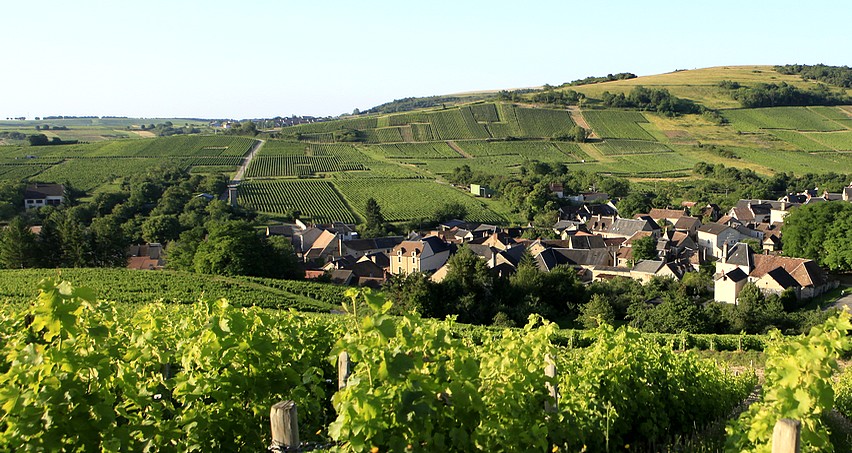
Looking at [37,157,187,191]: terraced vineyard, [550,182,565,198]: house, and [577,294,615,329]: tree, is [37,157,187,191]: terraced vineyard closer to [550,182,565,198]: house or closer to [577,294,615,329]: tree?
[550,182,565,198]: house

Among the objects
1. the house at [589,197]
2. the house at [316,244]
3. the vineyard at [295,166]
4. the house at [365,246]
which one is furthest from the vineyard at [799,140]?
the house at [316,244]

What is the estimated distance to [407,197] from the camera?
80.9m

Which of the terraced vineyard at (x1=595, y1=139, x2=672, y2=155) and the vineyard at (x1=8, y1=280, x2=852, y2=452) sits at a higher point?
the vineyard at (x1=8, y1=280, x2=852, y2=452)

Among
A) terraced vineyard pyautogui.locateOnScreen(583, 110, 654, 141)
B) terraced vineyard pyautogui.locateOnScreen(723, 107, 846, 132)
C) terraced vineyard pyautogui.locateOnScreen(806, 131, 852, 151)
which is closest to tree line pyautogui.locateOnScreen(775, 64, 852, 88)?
terraced vineyard pyautogui.locateOnScreen(723, 107, 846, 132)

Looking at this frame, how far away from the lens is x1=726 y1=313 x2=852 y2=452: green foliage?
5242 mm

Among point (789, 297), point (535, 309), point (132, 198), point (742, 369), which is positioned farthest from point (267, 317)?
point (132, 198)

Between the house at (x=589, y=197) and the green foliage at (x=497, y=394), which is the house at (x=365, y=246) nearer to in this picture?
the house at (x=589, y=197)

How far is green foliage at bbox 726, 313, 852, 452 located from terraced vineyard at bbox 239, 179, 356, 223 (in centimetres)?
6601

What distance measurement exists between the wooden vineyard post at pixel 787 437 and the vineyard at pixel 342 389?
102cm

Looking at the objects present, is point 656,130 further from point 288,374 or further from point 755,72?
point 288,374

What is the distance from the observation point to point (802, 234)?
1762 inches

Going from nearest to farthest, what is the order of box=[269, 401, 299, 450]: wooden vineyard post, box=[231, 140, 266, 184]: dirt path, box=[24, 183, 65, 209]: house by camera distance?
box=[269, 401, 299, 450]: wooden vineyard post, box=[24, 183, 65, 209]: house, box=[231, 140, 266, 184]: dirt path

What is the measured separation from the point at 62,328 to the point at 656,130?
13144cm

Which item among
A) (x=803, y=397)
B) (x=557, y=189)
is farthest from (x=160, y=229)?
(x=803, y=397)
